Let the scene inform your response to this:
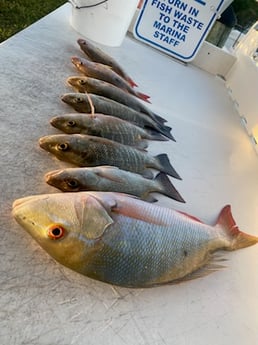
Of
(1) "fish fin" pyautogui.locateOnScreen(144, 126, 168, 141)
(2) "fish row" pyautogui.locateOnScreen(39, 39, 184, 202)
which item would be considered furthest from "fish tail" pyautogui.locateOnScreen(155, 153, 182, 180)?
(1) "fish fin" pyautogui.locateOnScreen(144, 126, 168, 141)

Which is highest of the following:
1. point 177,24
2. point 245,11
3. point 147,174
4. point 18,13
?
point 245,11

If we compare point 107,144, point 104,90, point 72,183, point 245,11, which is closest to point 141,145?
point 107,144

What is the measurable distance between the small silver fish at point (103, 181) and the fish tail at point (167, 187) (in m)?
0.02

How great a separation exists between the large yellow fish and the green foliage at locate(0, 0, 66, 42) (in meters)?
2.51

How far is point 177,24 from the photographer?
2832mm

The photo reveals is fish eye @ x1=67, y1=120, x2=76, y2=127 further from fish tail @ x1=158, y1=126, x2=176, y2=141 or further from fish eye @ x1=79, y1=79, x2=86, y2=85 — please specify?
fish tail @ x1=158, y1=126, x2=176, y2=141

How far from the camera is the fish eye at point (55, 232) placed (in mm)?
878

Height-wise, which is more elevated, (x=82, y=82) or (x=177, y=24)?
(x=177, y=24)

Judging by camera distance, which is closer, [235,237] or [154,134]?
[235,237]

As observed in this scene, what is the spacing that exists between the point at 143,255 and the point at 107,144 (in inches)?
19.6

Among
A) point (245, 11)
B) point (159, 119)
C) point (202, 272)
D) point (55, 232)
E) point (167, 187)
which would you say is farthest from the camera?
point (245, 11)

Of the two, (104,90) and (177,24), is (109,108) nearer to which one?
(104,90)

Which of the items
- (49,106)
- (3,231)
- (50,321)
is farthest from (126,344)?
(49,106)

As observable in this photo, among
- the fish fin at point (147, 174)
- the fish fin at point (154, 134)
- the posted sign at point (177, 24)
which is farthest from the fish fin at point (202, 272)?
the posted sign at point (177, 24)
